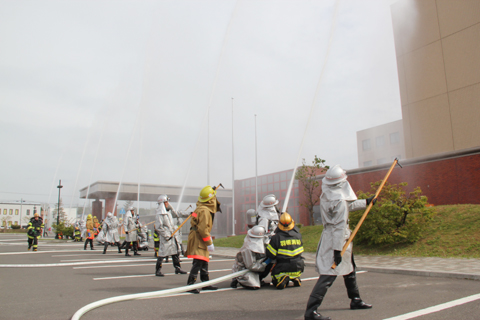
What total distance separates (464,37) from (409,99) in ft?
17.8

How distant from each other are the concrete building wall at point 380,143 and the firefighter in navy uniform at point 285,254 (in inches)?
1740

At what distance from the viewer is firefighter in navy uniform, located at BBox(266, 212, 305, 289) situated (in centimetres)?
675

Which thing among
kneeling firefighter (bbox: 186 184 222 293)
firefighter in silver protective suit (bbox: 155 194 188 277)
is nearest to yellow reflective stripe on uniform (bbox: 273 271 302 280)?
kneeling firefighter (bbox: 186 184 222 293)

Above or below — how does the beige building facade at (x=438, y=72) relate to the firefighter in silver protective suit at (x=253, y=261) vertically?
above

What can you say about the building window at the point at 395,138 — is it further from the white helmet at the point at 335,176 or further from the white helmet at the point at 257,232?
the white helmet at the point at 335,176

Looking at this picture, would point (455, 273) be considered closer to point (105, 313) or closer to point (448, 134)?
point (105, 313)

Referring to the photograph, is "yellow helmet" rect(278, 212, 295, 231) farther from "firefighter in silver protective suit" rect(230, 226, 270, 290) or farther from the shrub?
the shrub

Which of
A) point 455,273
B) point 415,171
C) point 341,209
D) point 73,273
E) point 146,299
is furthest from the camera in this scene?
point 415,171

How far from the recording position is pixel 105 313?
16.0ft

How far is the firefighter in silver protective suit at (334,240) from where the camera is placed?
4.43 metres

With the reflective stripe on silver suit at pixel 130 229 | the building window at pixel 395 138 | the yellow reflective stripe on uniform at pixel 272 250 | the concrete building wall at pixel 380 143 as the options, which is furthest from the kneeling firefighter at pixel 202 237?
the building window at pixel 395 138

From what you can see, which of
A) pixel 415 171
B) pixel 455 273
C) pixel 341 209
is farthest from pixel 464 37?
pixel 341 209

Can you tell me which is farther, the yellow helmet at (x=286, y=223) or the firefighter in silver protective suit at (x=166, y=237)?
the firefighter in silver protective suit at (x=166, y=237)

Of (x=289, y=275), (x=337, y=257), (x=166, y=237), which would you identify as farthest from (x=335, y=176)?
(x=166, y=237)
